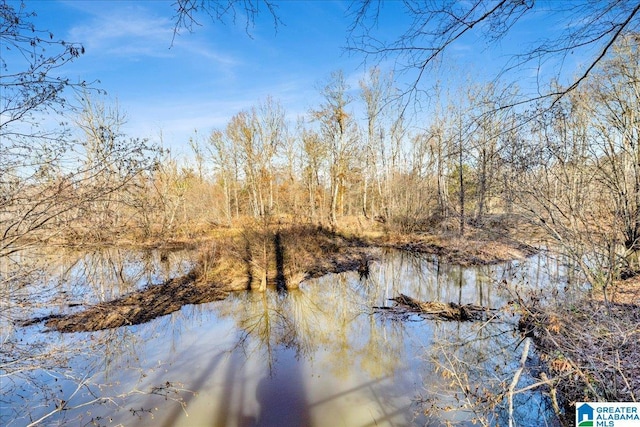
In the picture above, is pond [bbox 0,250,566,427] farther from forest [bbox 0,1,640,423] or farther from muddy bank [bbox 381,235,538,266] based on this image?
muddy bank [bbox 381,235,538,266]

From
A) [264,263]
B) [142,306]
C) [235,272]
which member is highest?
[264,263]

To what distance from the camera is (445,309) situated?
27.9 ft

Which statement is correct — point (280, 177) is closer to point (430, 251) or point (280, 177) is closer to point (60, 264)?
point (430, 251)

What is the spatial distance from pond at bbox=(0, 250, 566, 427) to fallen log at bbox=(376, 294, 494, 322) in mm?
332

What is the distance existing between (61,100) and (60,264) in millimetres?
3356

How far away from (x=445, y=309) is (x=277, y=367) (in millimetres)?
4703

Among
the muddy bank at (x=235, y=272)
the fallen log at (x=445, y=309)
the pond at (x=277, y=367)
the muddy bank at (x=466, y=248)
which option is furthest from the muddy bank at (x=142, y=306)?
the muddy bank at (x=466, y=248)

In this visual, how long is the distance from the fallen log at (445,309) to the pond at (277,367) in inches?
13.1

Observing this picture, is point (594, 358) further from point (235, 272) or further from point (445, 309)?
point (235, 272)

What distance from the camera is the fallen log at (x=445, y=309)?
8.14 m

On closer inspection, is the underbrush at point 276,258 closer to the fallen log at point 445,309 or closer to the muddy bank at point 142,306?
the muddy bank at point 142,306

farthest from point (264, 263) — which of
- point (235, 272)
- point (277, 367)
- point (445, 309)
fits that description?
point (445, 309)

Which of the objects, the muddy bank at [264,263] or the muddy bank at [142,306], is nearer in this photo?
the muddy bank at [142,306]

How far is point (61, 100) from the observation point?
365cm
